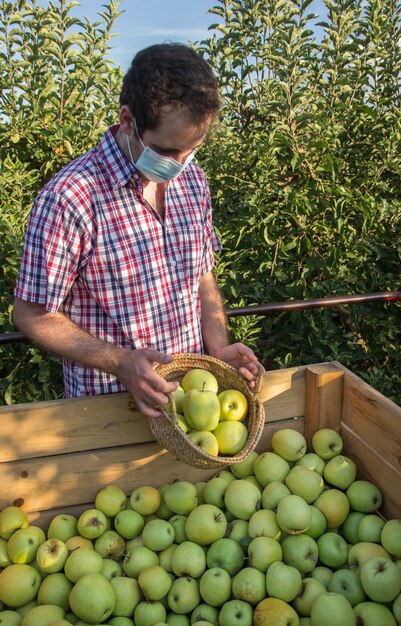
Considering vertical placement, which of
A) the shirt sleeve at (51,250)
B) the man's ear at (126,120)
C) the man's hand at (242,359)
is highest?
the man's ear at (126,120)

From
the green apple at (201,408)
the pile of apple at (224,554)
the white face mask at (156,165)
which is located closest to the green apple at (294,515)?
the pile of apple at (224,554)

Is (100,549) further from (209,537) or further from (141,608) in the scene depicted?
(209,537)

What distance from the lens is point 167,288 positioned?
6.31 feet

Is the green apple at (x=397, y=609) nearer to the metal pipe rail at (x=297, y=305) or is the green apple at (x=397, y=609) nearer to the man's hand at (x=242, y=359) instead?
the man's hand at (x=242, y=359)

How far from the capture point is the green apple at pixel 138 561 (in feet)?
5.51

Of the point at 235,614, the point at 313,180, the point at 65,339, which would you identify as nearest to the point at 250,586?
the point at 235,614

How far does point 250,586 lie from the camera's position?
158 centimetres

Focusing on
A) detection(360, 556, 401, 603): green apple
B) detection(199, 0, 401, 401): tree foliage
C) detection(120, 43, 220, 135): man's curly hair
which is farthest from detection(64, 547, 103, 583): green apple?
detection(199, 0, 401, 401): tree foliage

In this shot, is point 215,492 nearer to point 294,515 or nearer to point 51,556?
point 294,515

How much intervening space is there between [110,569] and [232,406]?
0.60m

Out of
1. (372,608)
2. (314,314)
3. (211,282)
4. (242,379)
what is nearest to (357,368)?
(314,314)

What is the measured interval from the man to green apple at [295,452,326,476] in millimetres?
348

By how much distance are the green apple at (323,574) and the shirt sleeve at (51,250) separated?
3.59 ft

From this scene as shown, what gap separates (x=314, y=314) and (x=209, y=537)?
2025 millimetres
